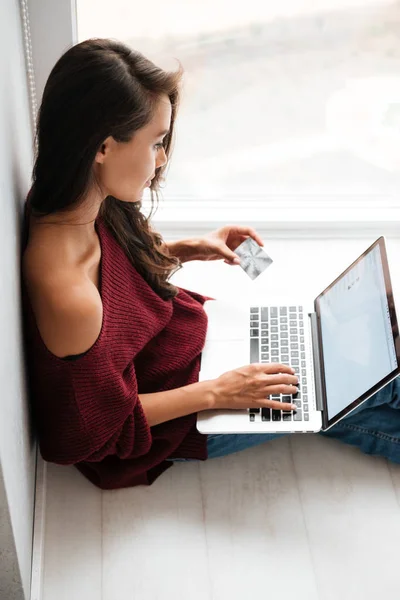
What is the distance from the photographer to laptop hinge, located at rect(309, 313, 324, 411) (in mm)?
1727

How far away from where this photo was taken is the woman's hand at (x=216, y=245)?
6.21ft

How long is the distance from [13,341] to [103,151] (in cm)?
35

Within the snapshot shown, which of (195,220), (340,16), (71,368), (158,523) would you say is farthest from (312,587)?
(340,16)

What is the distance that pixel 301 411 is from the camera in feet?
5.61

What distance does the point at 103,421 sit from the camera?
5.07 feet

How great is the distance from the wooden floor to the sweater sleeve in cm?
16

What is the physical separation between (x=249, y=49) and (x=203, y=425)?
1.55 meters

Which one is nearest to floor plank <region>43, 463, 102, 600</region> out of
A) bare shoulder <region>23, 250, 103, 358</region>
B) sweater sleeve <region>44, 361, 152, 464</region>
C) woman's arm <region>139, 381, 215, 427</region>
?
sweater sleeve <region>44, 361, 152, 464</region>

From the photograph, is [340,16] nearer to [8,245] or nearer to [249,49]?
[249,49]

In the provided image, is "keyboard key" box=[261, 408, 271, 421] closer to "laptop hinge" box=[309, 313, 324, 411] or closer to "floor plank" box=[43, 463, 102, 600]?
"laptop hinge" box=[309, 313, 324, 411]

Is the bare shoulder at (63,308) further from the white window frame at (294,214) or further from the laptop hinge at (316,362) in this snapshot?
the white window frame at (294,214)

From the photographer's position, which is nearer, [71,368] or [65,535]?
[71,368]

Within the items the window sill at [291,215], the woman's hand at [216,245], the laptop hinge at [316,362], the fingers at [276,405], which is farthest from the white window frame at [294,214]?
the fingers at [276,405]

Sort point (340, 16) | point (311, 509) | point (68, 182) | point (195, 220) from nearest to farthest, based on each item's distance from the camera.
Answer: point (68, 182) → point (311, 509) → point (195, 220) → point (340, 16)
